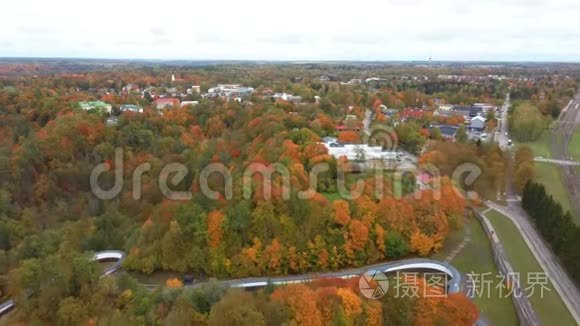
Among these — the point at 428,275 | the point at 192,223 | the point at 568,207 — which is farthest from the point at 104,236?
the point at 568,207

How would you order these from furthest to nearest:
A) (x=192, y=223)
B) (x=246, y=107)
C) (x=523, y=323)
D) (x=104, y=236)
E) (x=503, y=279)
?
(x=246, y=107), (x=104, y=236), (x=192, y=223), (x=503, y=279), (x=523, y=323)

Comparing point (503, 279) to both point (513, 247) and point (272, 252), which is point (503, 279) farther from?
point (272, 252)

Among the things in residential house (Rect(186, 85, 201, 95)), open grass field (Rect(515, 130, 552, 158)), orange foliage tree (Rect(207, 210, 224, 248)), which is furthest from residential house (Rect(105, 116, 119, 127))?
open grass field (Rect(515, 130, 552, 158))

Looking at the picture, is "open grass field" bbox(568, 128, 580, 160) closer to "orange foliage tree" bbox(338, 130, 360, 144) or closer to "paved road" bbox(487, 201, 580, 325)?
"paved road" bbox(487, 201, 580, 325)

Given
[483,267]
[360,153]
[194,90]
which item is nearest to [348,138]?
[360,153]

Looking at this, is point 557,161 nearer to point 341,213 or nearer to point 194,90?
point 341,213
